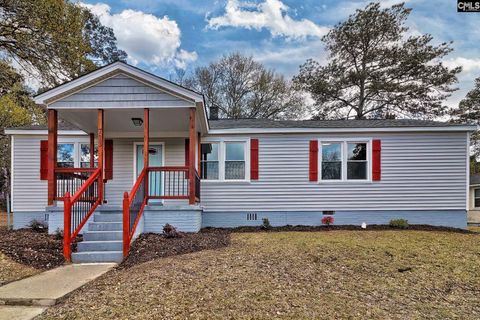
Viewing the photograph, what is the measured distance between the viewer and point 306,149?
9.55 meters

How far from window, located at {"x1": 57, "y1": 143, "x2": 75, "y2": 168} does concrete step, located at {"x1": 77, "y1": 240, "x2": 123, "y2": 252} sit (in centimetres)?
502

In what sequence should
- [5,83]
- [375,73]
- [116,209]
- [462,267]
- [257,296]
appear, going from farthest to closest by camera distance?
[375,73]
[5,83]
[116,209]
[462,267]
[257,296]

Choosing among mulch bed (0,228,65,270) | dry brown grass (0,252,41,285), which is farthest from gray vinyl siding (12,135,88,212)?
dry brown grass (0,252,41,285)

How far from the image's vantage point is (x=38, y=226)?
889cm

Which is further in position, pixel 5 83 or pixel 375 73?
pixel 375 73

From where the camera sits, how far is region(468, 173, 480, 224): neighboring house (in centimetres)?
1917

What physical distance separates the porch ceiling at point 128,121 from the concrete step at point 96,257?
3617 mm

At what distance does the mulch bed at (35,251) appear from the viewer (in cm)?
529

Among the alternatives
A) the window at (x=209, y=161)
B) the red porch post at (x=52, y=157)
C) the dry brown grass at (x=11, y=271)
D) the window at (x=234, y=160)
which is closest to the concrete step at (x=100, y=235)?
the dry brown grass at (x=11, y=271)

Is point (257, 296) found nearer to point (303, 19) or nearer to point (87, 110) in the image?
point (87, 110)

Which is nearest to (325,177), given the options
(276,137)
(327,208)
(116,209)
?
(327,208)

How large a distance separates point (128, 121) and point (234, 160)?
3334 mm

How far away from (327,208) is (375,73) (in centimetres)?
1486

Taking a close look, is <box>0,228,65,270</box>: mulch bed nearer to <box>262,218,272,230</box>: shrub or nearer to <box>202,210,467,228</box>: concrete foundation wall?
<box>202,210,467,228</box>: concrete foundation wall
